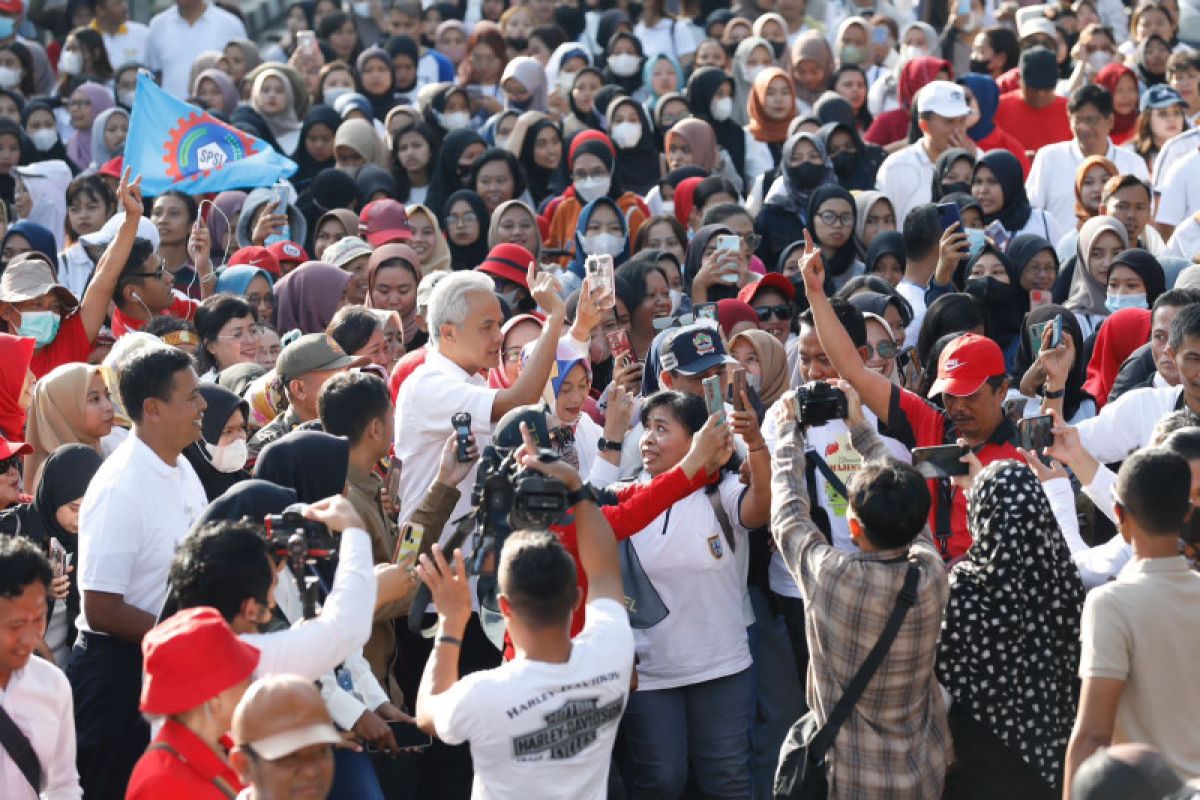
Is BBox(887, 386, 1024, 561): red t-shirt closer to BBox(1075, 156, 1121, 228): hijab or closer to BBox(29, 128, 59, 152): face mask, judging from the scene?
BBox(1075, 156, 1121, 228): hijab

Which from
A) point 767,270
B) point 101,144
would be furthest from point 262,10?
point 767,270

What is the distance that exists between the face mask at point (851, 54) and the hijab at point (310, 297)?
659 centimetres

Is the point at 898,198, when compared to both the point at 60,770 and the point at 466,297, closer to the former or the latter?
the point at 466,297

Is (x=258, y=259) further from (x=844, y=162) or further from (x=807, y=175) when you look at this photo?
(x=844, y=162)

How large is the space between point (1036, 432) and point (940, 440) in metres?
0.72

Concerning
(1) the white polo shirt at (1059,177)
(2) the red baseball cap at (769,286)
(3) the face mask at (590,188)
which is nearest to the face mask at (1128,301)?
(2) the red baseball cap at (769,286)

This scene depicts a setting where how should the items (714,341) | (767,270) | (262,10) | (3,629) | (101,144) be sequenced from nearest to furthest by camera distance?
(3,629) < (714,341) < (767,270) < (101,144) < (262,10)

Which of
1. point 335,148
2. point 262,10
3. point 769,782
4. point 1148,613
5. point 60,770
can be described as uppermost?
point 262,10

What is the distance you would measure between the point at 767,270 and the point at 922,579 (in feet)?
18.7

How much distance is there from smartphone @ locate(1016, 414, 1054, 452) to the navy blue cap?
1306mm

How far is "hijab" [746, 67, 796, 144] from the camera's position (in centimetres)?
1212

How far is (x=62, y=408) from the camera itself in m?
6.12

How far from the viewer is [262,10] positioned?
17219mm

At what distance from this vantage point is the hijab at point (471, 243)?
33.7 ft
